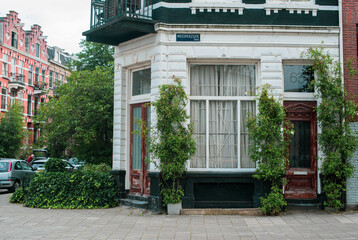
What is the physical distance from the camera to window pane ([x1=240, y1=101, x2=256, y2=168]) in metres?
10.6

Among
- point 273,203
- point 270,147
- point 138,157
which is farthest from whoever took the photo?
point 138,157

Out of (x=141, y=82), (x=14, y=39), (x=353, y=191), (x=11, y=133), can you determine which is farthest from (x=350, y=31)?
(x=14, y=39)

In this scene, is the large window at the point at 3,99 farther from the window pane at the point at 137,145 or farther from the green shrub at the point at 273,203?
the green shrub at the point at 273,203

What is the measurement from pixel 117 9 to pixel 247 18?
3.71m

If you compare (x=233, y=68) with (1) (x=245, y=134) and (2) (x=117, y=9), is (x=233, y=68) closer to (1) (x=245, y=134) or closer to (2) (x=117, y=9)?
(1) (x=245, y=134)

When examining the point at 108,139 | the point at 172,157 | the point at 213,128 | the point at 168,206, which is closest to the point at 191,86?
the point at 213,128

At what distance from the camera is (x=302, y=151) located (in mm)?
10828

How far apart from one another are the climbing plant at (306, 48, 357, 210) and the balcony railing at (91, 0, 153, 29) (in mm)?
4625

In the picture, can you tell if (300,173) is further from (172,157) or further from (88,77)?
(88,77)

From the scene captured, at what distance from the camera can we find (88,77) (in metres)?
20.6

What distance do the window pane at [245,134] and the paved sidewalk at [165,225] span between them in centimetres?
156

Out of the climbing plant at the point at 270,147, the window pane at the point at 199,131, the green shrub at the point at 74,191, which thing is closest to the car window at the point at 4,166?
the green shrub at the point at 74,191

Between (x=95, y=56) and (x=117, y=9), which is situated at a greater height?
(x=95, y=56)

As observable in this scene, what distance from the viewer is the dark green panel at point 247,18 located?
424 inches
